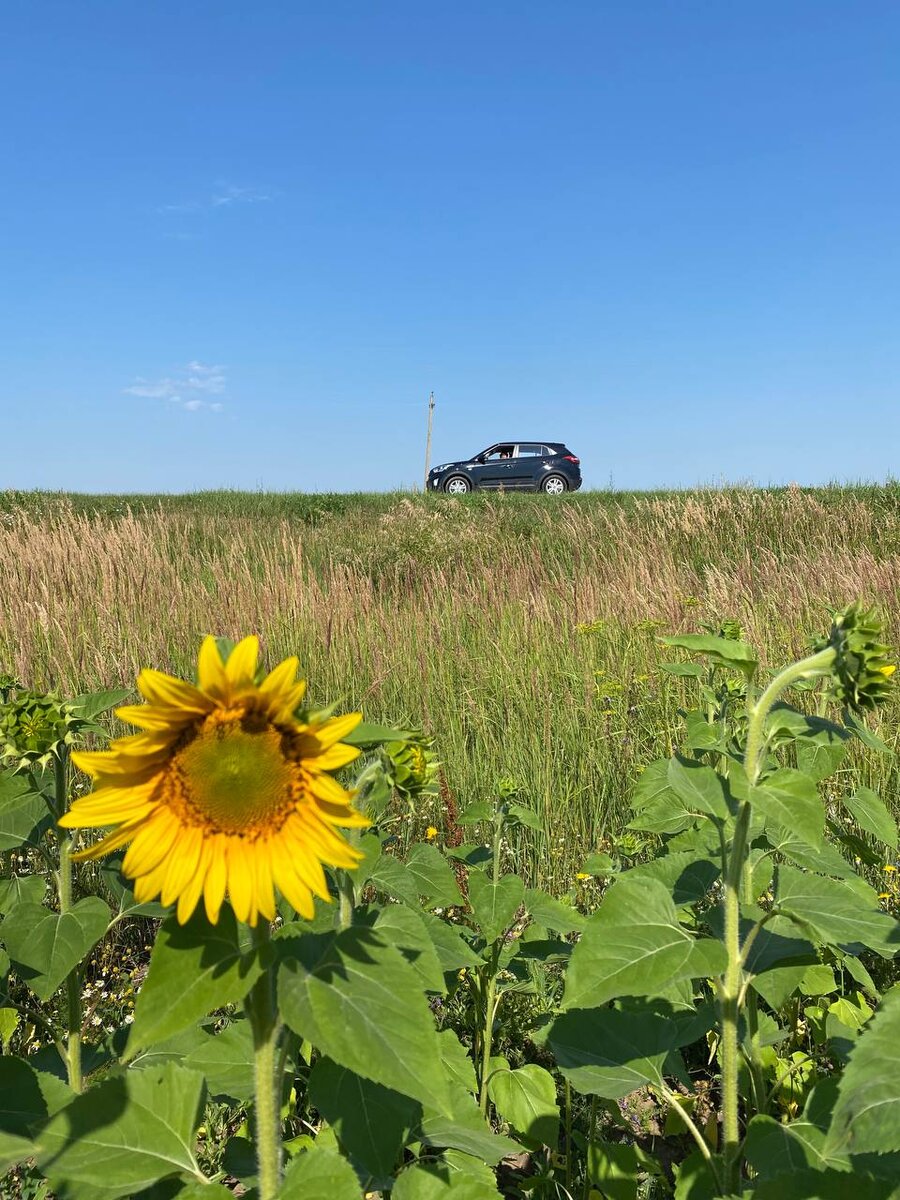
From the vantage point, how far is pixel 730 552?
30.0 feet

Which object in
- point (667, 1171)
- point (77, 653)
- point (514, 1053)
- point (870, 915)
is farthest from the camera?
point (77, 653)

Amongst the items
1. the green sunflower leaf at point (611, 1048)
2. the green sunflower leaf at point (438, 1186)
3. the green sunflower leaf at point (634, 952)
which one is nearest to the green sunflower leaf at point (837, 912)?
the green sunflower leaf at point (634, 952)

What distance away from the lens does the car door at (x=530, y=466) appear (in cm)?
2203

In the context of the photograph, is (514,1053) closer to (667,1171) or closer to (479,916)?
(667,1171)

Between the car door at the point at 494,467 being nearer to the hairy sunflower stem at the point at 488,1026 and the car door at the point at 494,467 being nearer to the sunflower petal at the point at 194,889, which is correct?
the hairy sunflower stem at the point at 488,1026

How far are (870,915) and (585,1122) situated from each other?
125 cm

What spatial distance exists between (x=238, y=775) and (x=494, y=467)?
21805 mm

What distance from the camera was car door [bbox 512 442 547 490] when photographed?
72.3 ft

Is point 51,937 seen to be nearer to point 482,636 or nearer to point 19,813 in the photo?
point 19,813

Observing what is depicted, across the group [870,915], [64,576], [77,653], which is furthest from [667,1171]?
[64,576]

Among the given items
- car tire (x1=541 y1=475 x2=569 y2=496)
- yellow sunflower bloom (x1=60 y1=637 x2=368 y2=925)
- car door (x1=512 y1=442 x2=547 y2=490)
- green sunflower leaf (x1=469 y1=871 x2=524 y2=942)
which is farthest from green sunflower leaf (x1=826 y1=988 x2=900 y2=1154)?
car door (x1=512 y1=442 x2=547 y2=490)

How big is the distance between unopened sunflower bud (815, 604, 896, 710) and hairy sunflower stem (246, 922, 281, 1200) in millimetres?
712

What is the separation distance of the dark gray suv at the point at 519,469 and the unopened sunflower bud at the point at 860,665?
2113 cm

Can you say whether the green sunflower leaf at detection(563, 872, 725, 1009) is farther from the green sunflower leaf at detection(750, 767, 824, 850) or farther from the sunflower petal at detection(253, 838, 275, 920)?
the sunflower petal at detection(253, 838, 275, 920)
